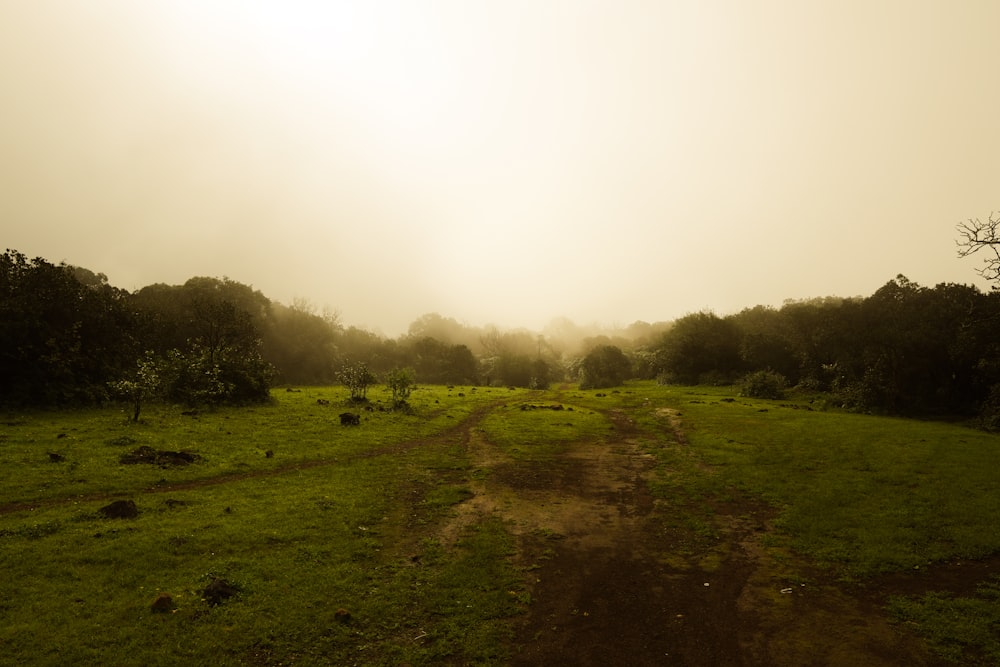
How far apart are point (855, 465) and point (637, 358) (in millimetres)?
83490

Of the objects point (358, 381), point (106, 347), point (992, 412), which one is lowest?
point (992, 412)

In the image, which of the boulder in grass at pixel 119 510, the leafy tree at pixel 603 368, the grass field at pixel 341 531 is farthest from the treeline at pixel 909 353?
the boulder in grass at pixel 119 510

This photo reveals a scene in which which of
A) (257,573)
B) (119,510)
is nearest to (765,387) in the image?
(257,573)

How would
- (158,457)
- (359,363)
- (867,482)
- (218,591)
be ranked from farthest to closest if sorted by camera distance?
(359,363) → (158,457) → (867,482) → (218,591)

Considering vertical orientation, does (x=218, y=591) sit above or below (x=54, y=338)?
below

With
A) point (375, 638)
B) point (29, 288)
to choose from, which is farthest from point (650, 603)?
point (29, 288)

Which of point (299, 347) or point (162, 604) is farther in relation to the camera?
point (299, 347)

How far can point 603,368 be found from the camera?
3706 inches

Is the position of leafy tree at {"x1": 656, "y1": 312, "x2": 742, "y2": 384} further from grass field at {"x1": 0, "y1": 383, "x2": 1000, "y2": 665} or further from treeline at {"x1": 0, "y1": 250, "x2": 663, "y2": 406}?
treeline at {"x1": 0, "y1": 250, "x2": 663, "y2": 406}

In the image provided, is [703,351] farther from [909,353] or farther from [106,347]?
[106,347]

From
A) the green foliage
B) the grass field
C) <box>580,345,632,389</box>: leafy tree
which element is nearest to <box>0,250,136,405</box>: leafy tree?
the grass field

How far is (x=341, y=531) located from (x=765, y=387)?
58.2m

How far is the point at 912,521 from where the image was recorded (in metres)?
17.4

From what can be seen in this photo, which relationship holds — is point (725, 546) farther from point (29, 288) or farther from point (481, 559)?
point (29, 288)
